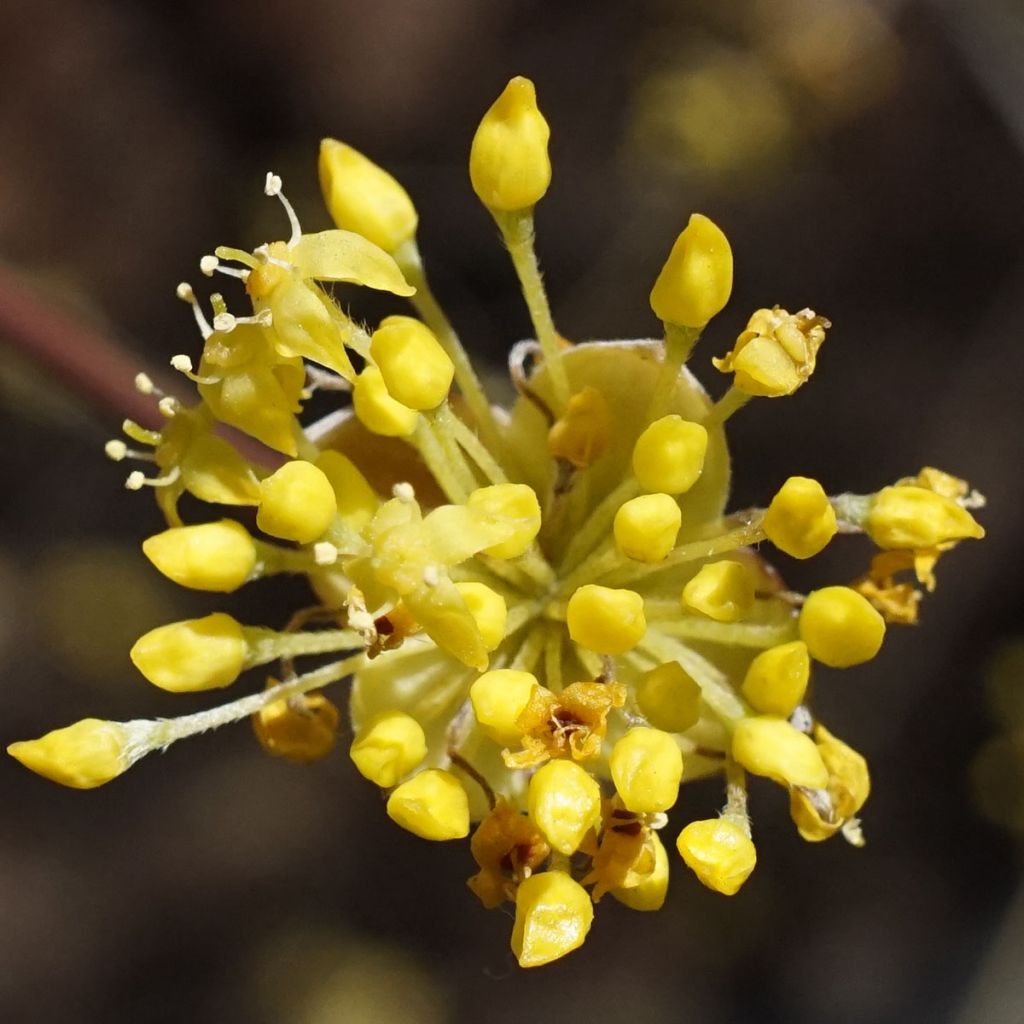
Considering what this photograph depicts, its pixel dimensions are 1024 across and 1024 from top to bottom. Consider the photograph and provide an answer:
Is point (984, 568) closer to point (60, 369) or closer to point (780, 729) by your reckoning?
point (780, 729)

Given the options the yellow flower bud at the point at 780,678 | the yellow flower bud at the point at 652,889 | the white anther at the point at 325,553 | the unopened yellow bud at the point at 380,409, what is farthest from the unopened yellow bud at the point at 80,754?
the yellow flower bud at the point at 780,678

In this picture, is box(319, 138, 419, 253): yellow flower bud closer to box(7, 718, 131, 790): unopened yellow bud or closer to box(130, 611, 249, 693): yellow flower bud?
box(130, 611, 249, 693): yellow flower bud

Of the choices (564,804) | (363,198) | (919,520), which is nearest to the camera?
(564,804)

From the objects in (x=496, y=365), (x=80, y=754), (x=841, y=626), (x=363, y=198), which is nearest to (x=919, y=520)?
A: (x=841, y=626)

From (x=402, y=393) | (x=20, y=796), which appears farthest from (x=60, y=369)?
(x=20, y=796)

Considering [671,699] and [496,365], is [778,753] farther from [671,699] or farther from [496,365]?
[496,365]

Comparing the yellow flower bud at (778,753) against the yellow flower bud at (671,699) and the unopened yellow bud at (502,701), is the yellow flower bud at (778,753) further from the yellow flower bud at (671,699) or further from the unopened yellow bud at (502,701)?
the unopened yellow bud at (502,701)
